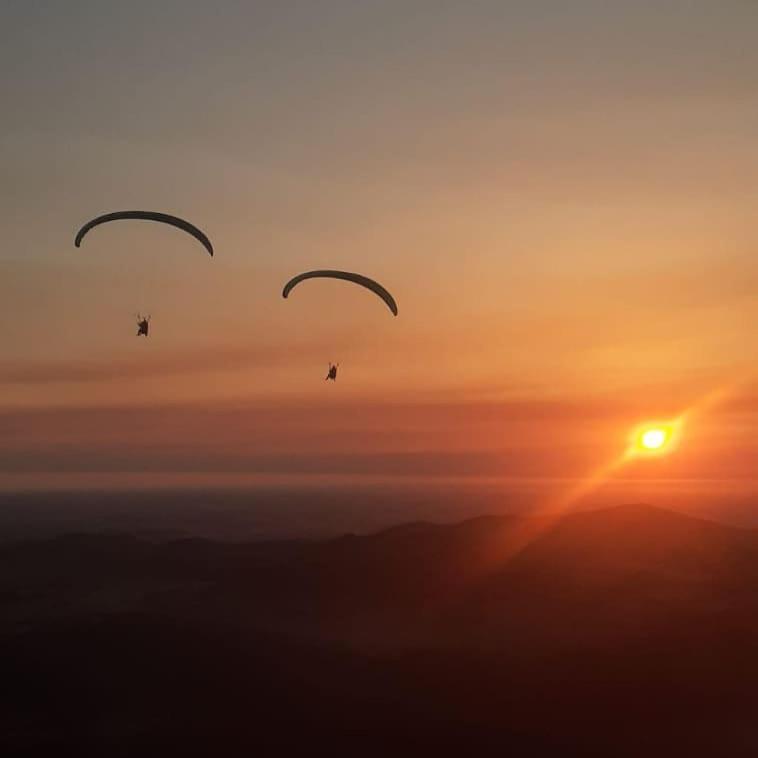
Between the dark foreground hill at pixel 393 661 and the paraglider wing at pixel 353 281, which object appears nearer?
the paraglider wing at pixel 353 281

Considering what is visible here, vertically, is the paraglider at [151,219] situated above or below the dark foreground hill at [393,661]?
above

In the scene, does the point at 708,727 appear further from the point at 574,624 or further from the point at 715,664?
the point at 574,624

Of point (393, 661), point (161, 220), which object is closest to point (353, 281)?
→ point (161, 220)

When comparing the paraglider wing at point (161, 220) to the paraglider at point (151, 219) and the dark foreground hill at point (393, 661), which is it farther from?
the dark foreground hill at point (393, 661)

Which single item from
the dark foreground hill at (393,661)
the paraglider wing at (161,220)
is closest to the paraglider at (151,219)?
the paraglider wing at (161,220)

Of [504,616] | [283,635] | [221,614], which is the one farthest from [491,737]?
[221,614]
